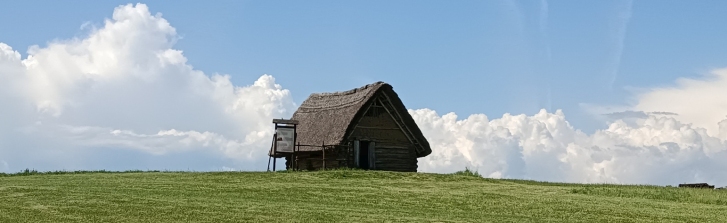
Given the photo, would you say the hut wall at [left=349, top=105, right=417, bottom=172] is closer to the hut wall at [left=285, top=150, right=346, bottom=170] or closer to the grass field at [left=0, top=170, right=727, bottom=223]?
the hut wall at [left=285, top=150, right=346, bottom=170]

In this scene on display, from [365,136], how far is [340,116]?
75.9 inches

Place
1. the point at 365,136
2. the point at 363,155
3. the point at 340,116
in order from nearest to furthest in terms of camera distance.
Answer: the point at 365,136 < the point at 363,155 < the point at 340,116

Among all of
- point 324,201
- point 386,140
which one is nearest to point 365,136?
point 386,140

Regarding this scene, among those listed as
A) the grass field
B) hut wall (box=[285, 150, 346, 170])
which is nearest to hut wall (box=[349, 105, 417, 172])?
hut wall (box=[285, 150, 346, 170])

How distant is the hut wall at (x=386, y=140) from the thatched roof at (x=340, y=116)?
0.61 metres

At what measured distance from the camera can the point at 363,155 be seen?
4875 centimetres

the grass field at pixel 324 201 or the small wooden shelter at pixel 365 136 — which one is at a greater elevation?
the small wooden shelter at pixel 365 136

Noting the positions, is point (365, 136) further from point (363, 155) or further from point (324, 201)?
point (324, 201)

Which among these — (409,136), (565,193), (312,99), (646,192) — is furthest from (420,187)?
(312,99)

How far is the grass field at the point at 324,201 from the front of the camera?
2242 cm

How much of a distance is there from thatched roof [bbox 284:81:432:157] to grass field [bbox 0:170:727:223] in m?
9.18

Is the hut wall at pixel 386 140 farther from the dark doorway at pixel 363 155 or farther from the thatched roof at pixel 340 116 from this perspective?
the thatched roof at pixel 340 116

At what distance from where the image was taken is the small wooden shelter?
47.7 metres

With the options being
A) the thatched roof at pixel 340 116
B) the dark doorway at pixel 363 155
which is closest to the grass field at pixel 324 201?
the thatched roof at pixel 340 116
